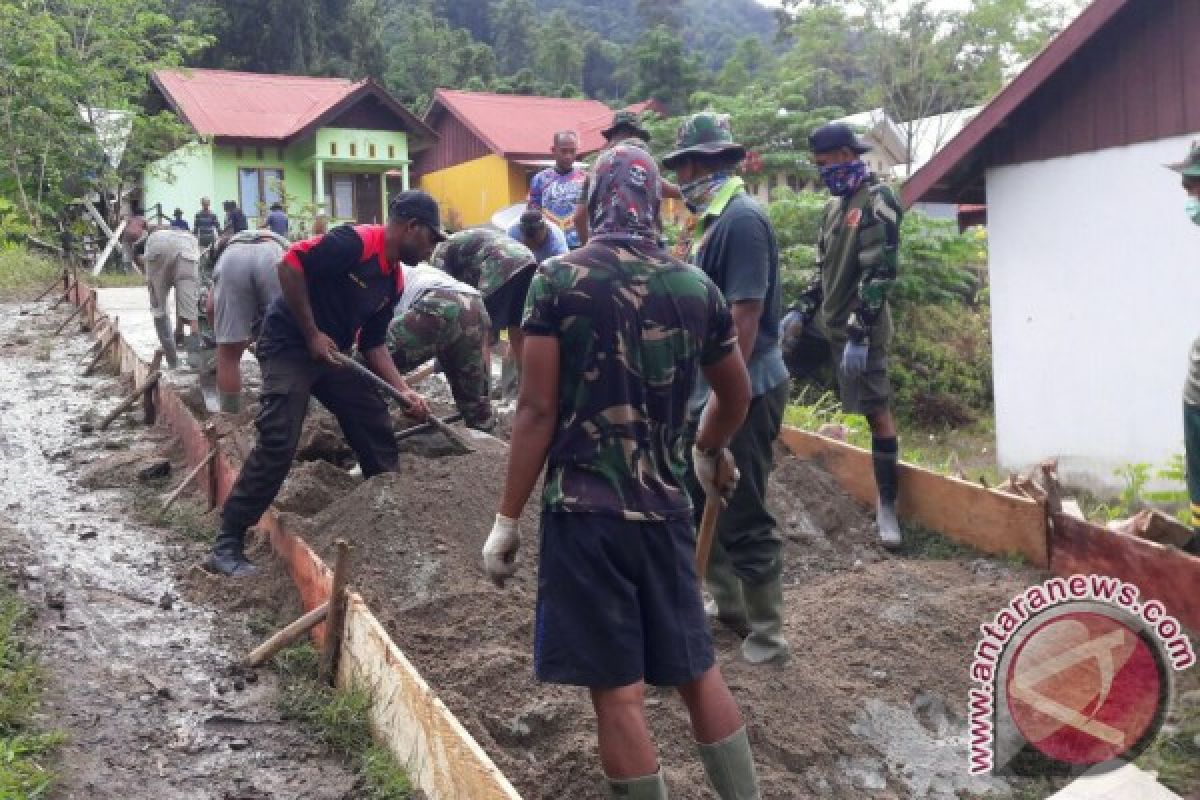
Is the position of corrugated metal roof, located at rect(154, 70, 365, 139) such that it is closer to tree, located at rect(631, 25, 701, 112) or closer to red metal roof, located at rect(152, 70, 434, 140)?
red metal roof, located at rect(152, 70, 434, 140)

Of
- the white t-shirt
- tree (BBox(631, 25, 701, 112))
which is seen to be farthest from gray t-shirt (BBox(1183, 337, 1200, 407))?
tree (BBox(631, 25, 701, 112))

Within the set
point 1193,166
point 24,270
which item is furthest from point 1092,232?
point 24,270

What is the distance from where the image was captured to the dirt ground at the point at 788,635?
11.9 feet

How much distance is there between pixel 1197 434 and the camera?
4.33 metres

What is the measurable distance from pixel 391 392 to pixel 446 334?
3.34 feet

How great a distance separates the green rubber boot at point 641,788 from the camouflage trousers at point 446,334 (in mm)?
4059

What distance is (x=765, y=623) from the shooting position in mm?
4117

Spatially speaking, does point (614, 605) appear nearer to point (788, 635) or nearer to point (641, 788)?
point (641, 788)

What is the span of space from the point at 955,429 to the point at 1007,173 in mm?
5434

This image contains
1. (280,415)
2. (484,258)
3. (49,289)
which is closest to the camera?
(280,415)

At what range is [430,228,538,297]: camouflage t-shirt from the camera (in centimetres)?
654

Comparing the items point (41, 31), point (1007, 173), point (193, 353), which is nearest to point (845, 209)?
point (1007, 173)

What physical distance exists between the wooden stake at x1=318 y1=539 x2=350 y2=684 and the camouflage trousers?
8.79 feet

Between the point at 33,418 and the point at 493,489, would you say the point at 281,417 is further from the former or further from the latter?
the point at 33,418
